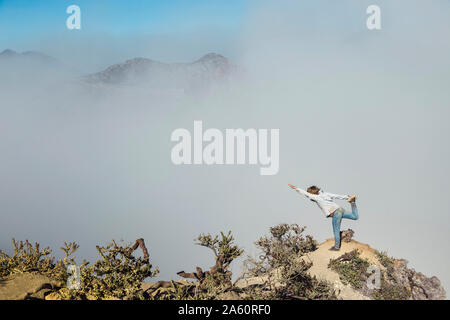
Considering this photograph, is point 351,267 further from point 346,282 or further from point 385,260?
point 385,260

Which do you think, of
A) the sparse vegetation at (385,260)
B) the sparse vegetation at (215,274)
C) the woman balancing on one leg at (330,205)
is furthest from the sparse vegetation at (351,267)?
the sparse vegetation at (215,274)

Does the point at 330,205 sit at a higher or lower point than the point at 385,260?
higher

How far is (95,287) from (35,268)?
257 cm

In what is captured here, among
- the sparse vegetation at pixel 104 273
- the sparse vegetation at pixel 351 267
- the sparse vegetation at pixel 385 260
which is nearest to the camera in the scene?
the sparse vegetation at pixel 104 273

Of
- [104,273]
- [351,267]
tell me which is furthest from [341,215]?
[104,273]

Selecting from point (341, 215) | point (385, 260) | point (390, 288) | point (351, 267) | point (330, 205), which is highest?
point (330, 205)

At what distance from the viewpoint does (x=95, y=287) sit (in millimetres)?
8469

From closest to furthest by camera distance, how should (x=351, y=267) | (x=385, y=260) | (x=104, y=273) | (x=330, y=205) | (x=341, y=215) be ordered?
(x=104, y=273) → (x=351, y=267) → (x=385, y=260) → (x=341, y=215) → (x=330, y=205)

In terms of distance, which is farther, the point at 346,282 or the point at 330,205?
the point at 330,205

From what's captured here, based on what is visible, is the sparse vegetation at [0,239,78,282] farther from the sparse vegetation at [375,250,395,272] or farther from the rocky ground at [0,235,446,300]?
the sparse vegetation at [375,250,395,272]

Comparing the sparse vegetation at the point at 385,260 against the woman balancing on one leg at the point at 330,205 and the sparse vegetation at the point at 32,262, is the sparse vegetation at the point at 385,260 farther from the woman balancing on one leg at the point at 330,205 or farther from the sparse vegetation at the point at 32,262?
the sparse vegetation at the point at 32,262

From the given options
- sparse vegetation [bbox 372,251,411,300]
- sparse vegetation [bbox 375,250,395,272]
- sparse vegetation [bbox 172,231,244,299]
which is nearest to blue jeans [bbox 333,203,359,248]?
sparse vegetation [bbox 375,250,395,272]
